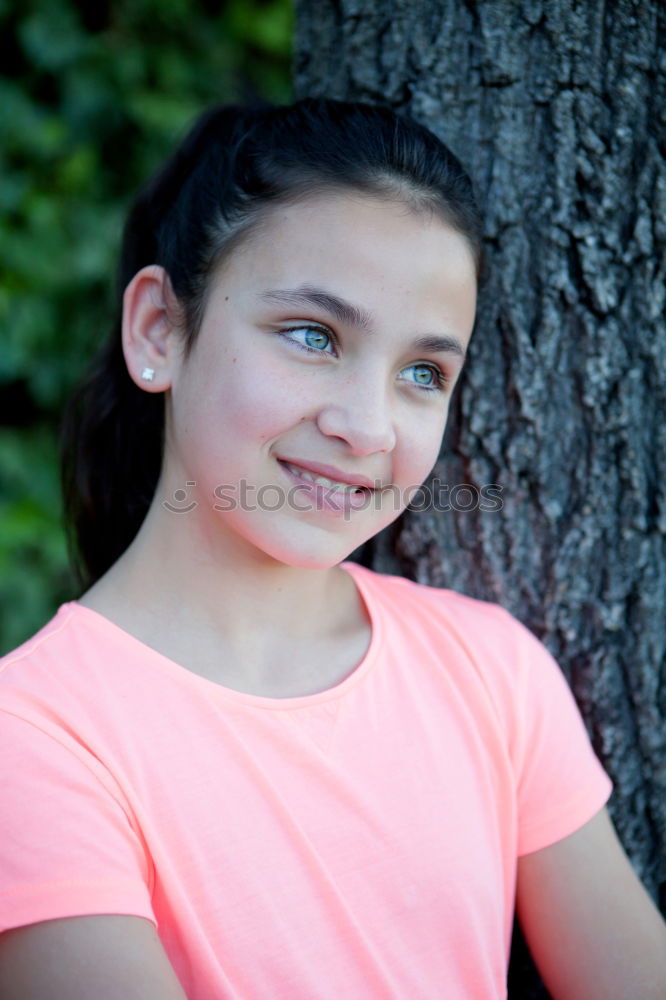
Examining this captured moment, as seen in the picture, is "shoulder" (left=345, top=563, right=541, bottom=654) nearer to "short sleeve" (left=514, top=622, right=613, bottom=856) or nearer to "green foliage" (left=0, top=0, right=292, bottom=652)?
"short sleeve" (left=514, top=622, right=613, bottom=856)

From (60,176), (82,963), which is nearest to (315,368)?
(82,963)

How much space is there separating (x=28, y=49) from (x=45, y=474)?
1.54 metres

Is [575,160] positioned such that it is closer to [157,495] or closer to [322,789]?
[157,495]

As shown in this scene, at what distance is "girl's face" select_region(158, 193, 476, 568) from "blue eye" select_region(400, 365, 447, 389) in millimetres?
51

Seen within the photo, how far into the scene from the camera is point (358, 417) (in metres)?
1.37

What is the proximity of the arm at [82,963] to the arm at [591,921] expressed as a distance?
68cm

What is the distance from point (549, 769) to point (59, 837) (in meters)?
0.84

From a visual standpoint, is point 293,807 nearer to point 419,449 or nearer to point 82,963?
point 82,963

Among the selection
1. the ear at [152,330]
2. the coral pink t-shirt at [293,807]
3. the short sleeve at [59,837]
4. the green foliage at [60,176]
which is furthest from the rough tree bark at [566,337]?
the green foliage at [60,176]

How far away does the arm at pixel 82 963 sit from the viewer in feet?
3.65

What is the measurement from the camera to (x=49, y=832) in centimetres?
116

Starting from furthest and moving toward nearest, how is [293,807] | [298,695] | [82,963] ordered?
1. [298,695]
2. [293,807]
3. [82,963]

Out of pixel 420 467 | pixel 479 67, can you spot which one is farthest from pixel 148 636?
pixel 479 67

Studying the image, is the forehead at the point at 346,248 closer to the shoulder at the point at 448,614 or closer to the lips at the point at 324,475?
the lips at the point at 324,475
